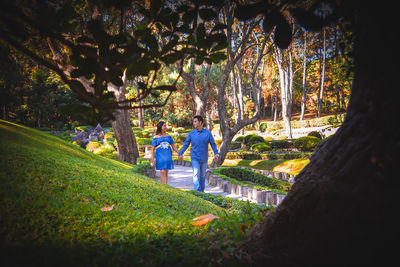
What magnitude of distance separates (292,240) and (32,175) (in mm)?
2549

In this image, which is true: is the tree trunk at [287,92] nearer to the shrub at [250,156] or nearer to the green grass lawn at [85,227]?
the shrub at [250,156]

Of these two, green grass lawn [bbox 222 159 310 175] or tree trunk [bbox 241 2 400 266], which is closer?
tree trunk [bbox 241 2 400 266]

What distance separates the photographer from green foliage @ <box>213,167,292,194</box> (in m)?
7.22

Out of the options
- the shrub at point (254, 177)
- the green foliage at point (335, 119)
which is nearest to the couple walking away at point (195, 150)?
the shrub at point (254, 177)

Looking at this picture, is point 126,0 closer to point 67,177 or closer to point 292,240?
point 292,240

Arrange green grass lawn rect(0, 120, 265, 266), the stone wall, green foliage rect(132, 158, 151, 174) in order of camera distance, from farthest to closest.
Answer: green foliage rect(132, 158, 151, 174) < the stone wall < green grass lawn rect(0, 120, 265, 266)

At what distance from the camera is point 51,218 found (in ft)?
5.50

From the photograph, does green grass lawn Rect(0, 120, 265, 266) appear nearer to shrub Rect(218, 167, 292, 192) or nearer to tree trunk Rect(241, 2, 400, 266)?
tree trunk Rect(241, 2, 400, 266)

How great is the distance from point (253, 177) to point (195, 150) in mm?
3132

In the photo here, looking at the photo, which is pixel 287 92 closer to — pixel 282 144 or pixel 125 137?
pixel 282 144

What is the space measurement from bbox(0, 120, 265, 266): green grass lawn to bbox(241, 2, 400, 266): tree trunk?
484 millimetres

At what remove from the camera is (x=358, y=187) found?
1.15 meters

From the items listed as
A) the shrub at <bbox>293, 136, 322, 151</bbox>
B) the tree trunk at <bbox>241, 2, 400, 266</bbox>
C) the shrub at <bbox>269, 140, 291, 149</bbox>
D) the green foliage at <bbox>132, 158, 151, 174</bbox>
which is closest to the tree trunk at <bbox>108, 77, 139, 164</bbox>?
the green foliage at <bbox>132, 158, 151, 174</bbox>

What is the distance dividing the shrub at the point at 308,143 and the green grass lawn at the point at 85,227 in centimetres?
1263
